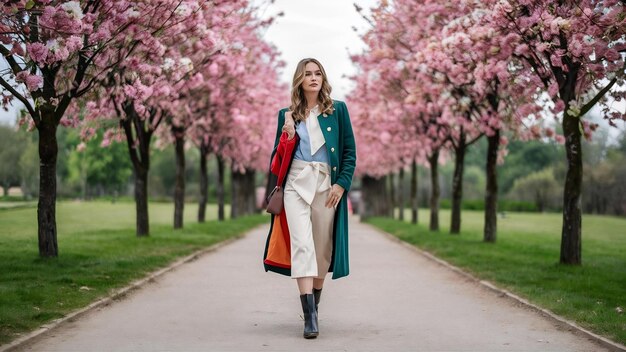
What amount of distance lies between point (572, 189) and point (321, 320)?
7507 mm

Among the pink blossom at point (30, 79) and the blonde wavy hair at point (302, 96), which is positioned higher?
the pink blossom at point (30, 79)

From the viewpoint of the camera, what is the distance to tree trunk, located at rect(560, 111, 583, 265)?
567 inches

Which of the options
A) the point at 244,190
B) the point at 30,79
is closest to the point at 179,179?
the point at 30,79

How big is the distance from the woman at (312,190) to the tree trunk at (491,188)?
14859 mm

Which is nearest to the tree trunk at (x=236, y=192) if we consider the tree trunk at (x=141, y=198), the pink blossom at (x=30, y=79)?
the tree trunk at (x=141, y=198)

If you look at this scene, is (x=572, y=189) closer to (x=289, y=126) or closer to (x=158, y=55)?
(x=158, y=55)

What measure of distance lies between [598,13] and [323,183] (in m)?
5.34

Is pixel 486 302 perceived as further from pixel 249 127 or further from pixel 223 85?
pixel 249 127

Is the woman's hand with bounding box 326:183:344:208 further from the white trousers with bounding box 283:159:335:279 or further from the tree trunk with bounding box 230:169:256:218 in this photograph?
the tree trunk with bounding box 230:169:256:218

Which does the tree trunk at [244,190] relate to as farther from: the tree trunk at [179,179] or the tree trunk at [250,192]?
the tree trunk at [179,179]

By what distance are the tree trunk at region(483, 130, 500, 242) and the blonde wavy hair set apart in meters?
14.9

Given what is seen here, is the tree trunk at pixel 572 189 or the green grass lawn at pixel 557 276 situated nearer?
the green grass lawn at pixel 557 276

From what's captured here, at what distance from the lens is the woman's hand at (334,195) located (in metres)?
7.29

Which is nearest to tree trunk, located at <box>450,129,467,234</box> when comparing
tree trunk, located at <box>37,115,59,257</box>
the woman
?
tree trunk, located at <box>37,115,59,257</box>
